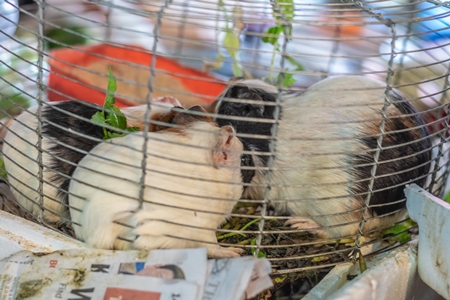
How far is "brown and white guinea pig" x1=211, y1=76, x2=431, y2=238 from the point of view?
1174mm

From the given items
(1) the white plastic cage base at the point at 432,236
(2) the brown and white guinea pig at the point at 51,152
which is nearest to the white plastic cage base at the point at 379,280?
(1) the white plastic cage base at the point at 432,236

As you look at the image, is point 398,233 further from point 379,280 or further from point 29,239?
point 29,239

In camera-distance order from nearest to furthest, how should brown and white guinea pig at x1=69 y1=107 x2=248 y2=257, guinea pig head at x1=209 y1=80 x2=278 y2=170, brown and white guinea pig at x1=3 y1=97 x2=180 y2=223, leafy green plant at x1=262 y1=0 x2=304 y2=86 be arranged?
leafy green plant at x1=262 y1=0 x2=304 y2=86 → brown and white guinea pig at x1=69 y1=107 x2=248 y2=257 → brown and white guinea pig at x1=3 y1=97 x2=180 y2=223 → guinea pig head at x1=209 y1=80 x2=278 y2=170

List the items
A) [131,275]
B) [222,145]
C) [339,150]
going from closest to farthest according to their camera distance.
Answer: [131,275], [222,145], [339,150]

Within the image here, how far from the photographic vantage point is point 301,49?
2541 mm

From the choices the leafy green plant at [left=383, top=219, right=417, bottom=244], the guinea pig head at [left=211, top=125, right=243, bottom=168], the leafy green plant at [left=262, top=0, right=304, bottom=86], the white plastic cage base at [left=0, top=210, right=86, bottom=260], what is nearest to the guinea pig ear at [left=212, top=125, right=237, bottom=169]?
the guinea pig head at [left=211, top=125, right=243, bottom=168]

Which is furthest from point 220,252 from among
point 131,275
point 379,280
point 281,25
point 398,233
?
point 281,25

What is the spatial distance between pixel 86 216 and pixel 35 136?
28 cm

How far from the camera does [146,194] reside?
96 cm

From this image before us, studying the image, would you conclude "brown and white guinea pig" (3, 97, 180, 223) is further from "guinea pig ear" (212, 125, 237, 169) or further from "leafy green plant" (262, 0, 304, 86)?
"leafy green plant" (262, 0, 304, 86)

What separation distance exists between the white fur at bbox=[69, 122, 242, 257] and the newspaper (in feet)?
0.12

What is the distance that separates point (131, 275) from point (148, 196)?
130 mm

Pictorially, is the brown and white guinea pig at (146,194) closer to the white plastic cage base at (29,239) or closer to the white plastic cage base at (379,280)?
the white plastic cage base at (29,239)

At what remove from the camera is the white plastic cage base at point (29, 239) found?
3.45 feet
